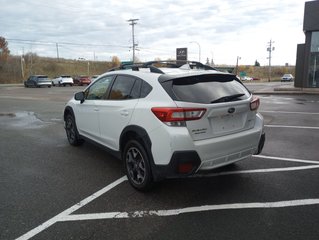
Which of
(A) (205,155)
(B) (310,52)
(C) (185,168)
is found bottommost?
(C) (185,168)

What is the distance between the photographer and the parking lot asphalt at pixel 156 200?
3264 mm

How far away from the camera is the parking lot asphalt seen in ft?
10.7

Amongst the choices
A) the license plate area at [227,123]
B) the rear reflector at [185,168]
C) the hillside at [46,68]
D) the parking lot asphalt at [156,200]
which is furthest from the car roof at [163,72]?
the hillside at [46,68]

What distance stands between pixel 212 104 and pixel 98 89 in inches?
98.8

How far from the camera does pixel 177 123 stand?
3674 millimetres

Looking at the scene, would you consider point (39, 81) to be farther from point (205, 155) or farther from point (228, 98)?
point (205, 155)

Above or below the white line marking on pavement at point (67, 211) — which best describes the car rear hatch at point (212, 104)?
above

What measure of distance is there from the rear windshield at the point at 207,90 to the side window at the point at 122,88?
868 mm

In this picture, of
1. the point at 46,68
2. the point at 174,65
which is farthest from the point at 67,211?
the point at 46,68

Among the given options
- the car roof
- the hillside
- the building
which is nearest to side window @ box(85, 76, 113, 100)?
the car roof

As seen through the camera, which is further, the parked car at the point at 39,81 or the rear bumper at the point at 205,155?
the parked car at the point at 39,81

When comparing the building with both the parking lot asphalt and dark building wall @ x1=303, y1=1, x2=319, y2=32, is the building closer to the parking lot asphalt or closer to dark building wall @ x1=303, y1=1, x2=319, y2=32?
dark building wall @ x1=303, y1=1, x2=319, y2=32

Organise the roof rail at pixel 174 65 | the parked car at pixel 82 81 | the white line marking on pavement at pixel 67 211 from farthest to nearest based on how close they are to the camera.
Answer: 1. the parked car at pixel 82 81
2. the roof rail at pixel 174 65
3. the white line marking on pavement at pixel 67 211

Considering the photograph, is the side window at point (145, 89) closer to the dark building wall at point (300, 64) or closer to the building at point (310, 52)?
the building at point (310, 52)
